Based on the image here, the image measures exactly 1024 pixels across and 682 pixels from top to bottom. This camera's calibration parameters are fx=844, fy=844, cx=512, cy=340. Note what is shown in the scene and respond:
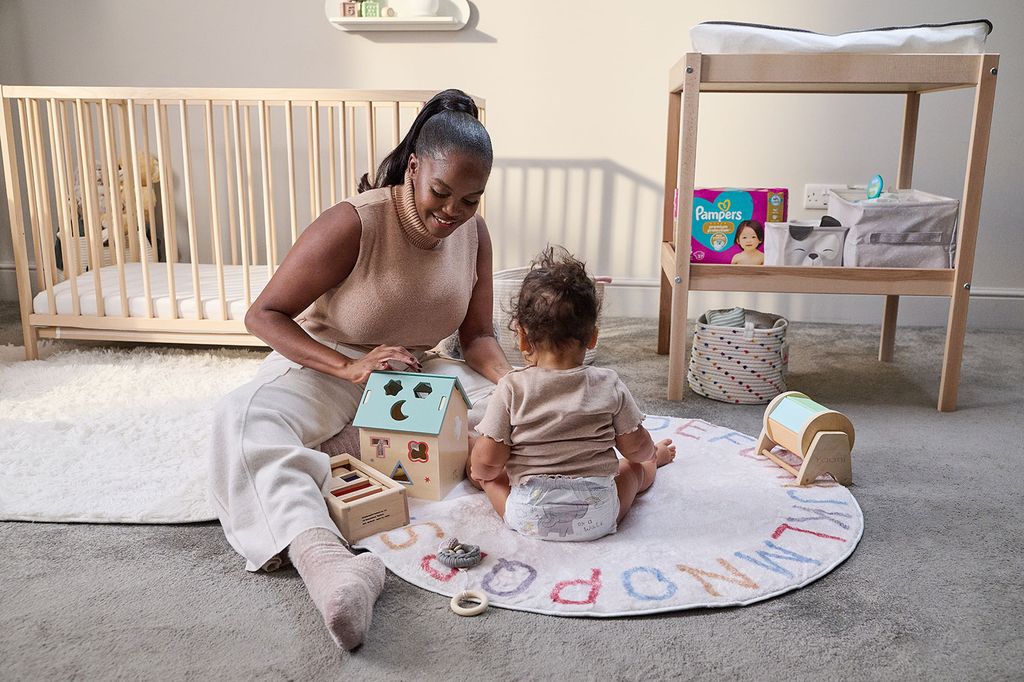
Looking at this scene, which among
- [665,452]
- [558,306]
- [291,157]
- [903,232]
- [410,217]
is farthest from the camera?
[291,157]

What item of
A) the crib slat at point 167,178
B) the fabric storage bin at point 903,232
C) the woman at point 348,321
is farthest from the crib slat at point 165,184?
the fabric storage bin at point 903,232

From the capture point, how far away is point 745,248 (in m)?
2.06

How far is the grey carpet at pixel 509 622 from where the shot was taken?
3.34 feet

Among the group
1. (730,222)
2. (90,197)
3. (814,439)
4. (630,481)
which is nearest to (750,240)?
(730,222)

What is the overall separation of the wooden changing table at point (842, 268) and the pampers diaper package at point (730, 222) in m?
0.07

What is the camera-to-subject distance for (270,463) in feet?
4.22

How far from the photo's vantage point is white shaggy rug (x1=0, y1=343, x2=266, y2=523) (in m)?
1.45

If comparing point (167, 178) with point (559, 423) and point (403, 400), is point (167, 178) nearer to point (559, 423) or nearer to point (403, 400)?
point (403, 400)

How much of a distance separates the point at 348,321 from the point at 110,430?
67 centimetres

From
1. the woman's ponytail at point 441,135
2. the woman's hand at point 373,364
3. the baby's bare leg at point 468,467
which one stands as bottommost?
the baby's bare leg at point 468,467

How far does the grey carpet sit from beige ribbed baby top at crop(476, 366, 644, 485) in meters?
0.26

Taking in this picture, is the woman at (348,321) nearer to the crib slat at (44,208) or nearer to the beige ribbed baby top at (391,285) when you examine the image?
the beige ribbed baby top at (391,285)

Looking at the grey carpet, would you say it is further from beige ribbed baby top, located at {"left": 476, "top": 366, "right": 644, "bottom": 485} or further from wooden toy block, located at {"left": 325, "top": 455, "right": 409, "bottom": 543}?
beige ribbed baby top, located at {"left": 476, "top": 366, "right": 644, "bottom": 485}

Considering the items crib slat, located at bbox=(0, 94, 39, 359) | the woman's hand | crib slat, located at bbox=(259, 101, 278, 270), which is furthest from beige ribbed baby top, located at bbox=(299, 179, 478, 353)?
crib slat, located at bbox=(0, 94, 39, 359)
